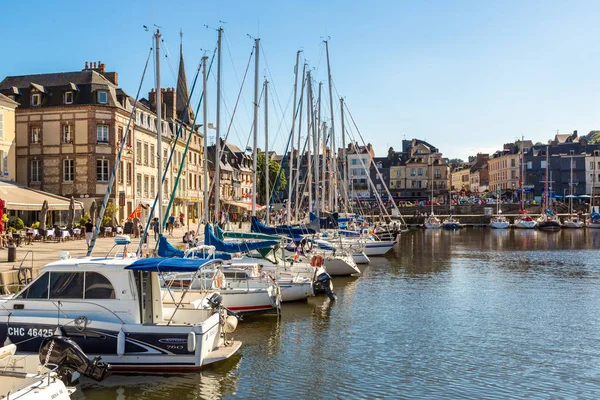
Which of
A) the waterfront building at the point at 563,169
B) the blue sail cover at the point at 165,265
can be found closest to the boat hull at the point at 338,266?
the blue sail cover at the point at 165,265

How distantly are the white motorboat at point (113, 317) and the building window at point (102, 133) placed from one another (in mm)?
35003

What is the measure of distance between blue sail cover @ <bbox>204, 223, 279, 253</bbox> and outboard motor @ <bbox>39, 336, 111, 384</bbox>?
11.7m

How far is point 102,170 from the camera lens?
163ft

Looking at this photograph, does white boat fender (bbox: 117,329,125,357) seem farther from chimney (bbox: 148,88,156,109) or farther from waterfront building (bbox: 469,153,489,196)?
waterfront building (bbox: 469,153,489,196)

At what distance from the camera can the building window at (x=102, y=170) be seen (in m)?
49.4

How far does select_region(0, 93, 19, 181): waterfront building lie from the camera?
43.9m

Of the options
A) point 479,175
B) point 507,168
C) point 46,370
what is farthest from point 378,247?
point 479,175

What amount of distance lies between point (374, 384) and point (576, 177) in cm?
11242

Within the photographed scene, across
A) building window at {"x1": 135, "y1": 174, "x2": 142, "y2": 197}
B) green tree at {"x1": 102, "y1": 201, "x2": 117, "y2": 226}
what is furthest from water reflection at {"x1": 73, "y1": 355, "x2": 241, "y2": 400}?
building window at {"x1": 135, "y1": 174, "x2": 142, "y2": 197}

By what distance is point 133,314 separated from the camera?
1528 cm

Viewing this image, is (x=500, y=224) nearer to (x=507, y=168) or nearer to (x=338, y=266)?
(x=507, y=168)

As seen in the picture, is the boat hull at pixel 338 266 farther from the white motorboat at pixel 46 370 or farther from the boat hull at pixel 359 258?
the white motorboat at pixel 46 370

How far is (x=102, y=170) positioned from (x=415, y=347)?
36.7m

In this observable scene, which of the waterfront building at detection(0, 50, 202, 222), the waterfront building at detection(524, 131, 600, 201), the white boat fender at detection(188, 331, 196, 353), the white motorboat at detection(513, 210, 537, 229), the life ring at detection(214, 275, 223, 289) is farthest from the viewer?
the waterfront building at detection(524, 131, 600, 201)
